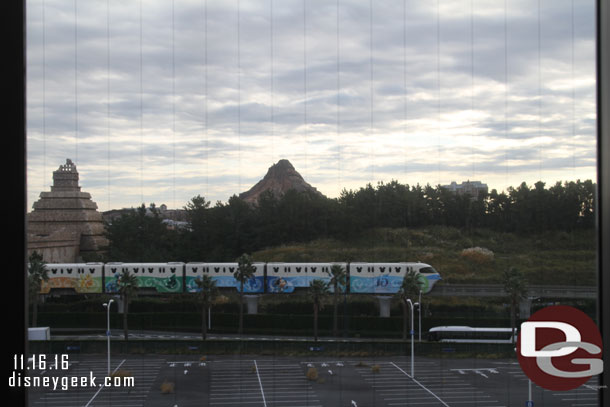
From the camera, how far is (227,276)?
6883mm

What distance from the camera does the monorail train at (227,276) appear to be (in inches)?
253

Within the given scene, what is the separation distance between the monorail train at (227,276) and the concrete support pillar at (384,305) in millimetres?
121

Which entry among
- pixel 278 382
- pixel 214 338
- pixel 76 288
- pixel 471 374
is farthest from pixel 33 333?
pixel 471 374

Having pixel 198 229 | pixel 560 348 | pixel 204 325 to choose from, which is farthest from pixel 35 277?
pixel 560 348

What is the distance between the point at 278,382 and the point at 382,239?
2618 mm

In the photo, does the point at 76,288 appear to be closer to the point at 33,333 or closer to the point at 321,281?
the point at 33,333

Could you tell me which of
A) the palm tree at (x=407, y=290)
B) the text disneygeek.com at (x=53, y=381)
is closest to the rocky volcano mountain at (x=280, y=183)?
the palm tree at (x=407, y=290)

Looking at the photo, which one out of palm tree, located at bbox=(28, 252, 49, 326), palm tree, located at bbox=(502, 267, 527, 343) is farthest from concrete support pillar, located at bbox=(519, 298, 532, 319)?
palm tree, located at bbox=(28, 252, 49, 326)

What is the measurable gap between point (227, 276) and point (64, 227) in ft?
7.62

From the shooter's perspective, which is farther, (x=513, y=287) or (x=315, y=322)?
(x=315, y=322)

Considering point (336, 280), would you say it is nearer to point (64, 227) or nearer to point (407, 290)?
point (407, 290)

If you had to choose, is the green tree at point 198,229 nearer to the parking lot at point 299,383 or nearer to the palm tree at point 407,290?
the parking lot at point 299,383

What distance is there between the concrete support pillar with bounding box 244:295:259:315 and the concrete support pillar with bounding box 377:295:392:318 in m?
2.07

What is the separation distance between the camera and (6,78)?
2691mm
